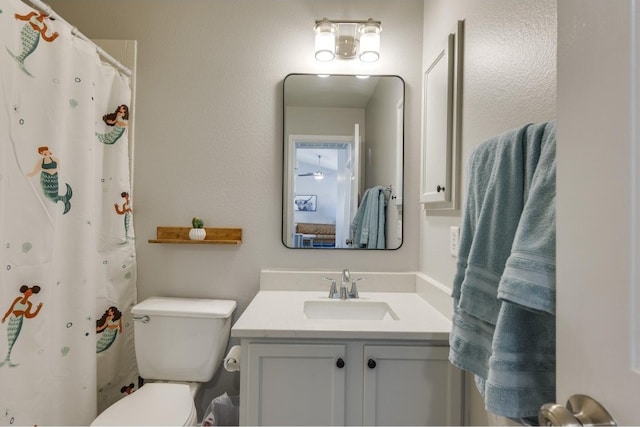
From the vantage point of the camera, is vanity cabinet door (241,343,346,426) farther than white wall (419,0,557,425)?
Yes

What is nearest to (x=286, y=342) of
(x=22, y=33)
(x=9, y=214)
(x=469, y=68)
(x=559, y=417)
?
(x=559, y=417)

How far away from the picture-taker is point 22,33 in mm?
1172

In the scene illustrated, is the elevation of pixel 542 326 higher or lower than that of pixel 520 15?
lower

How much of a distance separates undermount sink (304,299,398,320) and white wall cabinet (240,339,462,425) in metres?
0.39

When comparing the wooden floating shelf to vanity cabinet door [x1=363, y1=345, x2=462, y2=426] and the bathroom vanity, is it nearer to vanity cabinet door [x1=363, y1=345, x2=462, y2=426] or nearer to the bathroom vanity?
the bathroom vanity

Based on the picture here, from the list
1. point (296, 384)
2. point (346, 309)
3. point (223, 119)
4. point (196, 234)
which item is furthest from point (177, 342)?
point (223, 119)

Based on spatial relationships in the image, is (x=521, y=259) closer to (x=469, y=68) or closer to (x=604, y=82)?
(x=604, y=82)

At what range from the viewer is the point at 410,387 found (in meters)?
1.21

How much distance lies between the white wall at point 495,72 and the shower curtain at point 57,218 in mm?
1505

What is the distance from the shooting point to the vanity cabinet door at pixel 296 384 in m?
1.19

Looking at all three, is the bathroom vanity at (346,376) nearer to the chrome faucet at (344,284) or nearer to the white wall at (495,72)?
the white wall at (495,72)

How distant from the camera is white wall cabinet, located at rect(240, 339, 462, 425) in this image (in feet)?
3.92

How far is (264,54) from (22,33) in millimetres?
997

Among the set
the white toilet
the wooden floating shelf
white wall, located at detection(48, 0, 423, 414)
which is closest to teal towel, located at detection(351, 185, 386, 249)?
white wall, located at detection(48, 0, 423, 414)
